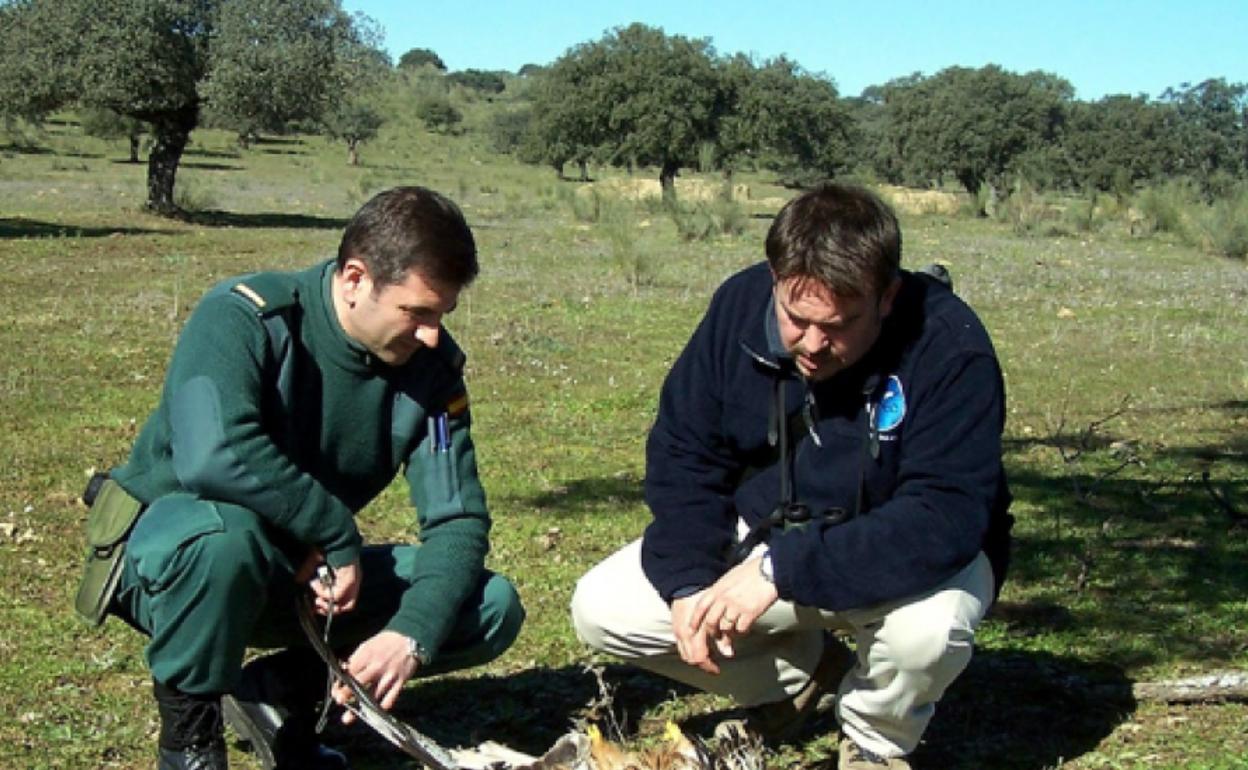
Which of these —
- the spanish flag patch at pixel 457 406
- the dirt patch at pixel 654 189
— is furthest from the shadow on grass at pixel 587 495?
the dirt patch at pixel 654 189

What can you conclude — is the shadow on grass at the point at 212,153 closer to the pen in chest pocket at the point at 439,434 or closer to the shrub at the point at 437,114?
the shrub at the point at 437,114

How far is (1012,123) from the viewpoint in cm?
4753

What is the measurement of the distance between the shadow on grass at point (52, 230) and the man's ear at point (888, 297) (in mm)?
16856

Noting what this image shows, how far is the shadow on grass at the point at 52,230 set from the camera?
19.0 m

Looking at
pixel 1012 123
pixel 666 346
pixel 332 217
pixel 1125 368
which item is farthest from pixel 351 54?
pixel 1012 123

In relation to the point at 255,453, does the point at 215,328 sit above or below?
above

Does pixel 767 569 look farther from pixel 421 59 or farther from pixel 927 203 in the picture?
pixel 421 59

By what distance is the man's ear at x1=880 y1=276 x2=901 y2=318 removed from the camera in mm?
3172

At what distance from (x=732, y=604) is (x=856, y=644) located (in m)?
0.37

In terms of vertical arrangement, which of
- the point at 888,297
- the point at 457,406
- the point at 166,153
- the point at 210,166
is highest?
the point at 888,297

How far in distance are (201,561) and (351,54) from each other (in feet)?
70.7

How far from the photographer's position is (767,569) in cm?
329

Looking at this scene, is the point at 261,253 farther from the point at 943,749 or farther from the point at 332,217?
the point at 943,749

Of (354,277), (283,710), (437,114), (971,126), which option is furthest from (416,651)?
(437,114)
